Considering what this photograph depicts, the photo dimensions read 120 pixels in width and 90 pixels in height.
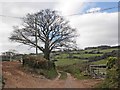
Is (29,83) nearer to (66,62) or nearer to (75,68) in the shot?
(75,68)

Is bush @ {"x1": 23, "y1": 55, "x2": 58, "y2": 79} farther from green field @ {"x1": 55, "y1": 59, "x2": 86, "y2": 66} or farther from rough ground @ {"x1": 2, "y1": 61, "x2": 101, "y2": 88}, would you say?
green field @ {"x1": 55, "y1": 59, "x2": 86, "y2": 66}

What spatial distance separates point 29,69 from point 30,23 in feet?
66.9

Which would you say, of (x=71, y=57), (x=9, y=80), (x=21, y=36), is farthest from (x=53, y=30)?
(x=9, y=80)

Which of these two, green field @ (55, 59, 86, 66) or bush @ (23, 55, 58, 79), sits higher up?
bush @ (23, 55, 58, 79)

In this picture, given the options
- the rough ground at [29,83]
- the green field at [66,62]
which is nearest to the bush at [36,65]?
the rough ground at [29,83]

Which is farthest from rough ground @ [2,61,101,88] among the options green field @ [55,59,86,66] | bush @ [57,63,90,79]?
green field @ [55,59,86,66]

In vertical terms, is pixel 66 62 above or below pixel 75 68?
above

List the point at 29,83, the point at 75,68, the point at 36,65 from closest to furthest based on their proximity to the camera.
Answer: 1. the point at 29,83
2. the point at 36,65
3. the point at 75,68

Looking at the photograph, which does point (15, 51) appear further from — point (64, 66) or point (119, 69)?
point (119, 69)

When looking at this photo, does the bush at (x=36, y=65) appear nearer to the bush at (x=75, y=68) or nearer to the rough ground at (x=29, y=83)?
the rough ground at (x=29, y=83)

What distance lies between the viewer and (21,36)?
1967 inches

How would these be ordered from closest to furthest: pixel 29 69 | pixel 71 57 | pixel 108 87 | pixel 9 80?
pixel 108 87, pixel 9 80, pixel 29 69, pixel 71 57

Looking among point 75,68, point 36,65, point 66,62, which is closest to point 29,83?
point 36,65

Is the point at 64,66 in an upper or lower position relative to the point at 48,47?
lower
